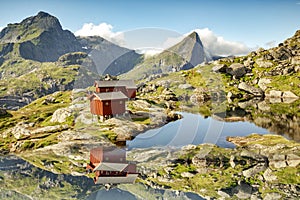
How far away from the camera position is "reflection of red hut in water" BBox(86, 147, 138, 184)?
31052 mm

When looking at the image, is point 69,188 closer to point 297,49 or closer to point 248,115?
point 248,115

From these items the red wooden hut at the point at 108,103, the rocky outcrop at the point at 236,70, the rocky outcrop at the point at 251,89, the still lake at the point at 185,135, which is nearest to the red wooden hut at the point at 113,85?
the red wooden hut at the point at 108,103

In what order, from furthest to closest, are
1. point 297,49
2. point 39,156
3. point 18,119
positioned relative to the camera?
point 297,49, point 18,119, point 39,156

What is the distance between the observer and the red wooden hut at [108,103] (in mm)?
56250

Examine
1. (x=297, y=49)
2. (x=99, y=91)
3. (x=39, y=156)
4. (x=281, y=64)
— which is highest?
(x=297, y=49)

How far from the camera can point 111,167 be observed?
114ft

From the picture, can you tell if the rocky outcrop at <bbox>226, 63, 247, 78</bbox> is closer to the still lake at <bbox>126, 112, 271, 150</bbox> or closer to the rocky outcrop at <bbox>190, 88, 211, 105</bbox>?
the rocky outcrop at <bbox>190, 88, 211, 105</bbox>

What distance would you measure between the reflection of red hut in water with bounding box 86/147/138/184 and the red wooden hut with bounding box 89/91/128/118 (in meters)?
14.0

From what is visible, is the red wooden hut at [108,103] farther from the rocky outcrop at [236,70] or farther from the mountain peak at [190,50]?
the rocky outcrop at [236,70]

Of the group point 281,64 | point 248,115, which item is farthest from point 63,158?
point 281,64

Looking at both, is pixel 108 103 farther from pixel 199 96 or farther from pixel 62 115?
pixel 199 96

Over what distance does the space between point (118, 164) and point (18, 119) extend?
5355cm

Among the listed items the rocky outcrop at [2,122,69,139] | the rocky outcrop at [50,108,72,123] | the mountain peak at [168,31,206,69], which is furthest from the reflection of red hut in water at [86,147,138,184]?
the rocky outcrop at [50,108,72,123]

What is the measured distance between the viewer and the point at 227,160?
38.2 metres
